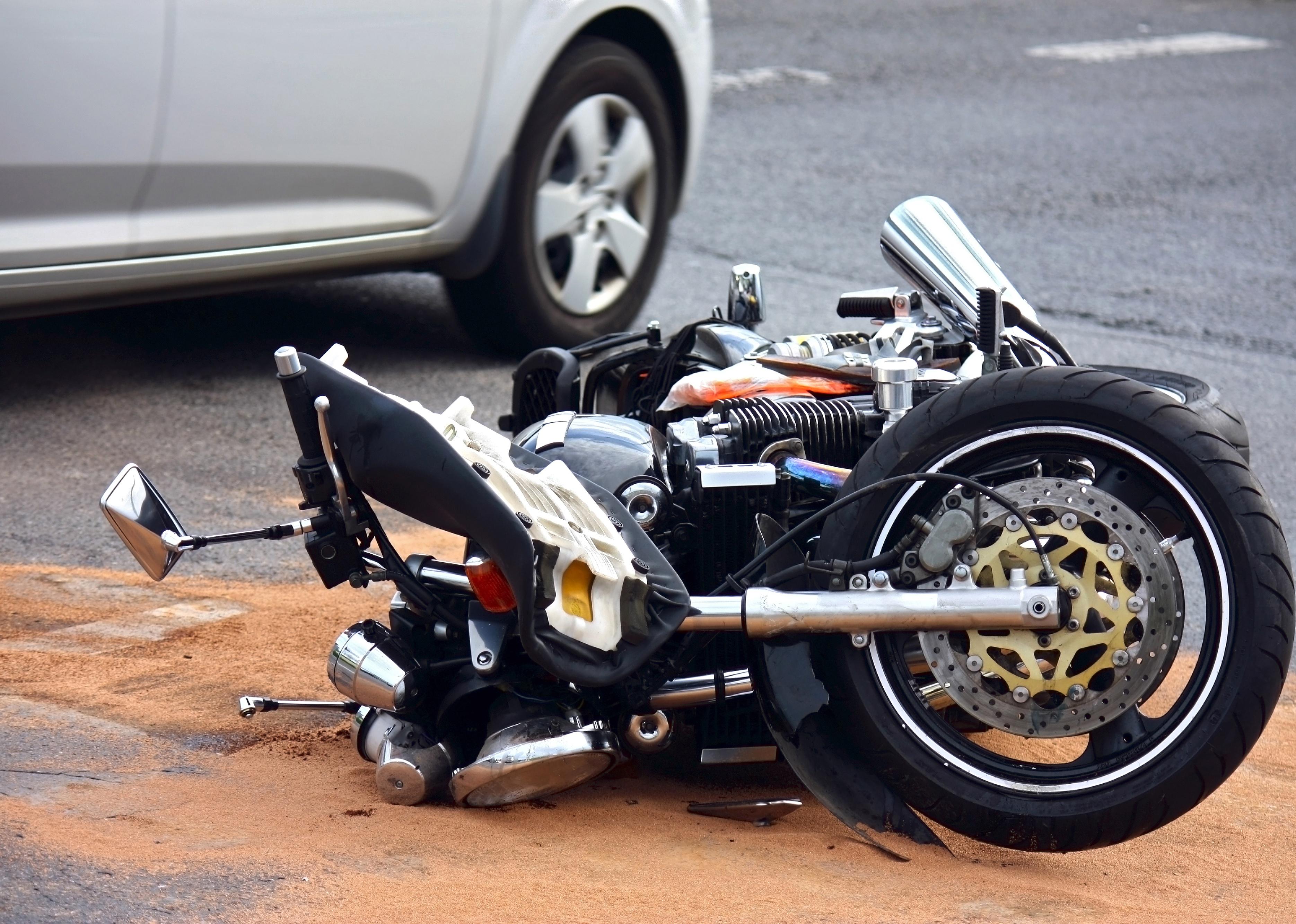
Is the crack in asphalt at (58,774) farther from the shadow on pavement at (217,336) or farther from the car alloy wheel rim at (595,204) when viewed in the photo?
the car alloy wheel rim at (595,204)

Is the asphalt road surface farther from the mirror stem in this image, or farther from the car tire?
the mirror stem

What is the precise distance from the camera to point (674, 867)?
2943mm

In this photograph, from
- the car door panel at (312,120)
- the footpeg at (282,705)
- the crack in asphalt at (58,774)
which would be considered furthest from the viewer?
the car door panel at (312,120)

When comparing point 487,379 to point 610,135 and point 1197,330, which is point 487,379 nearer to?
point 610,135

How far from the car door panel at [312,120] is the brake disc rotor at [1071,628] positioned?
312 centimetres

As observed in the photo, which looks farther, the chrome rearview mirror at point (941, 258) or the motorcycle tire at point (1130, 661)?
the chrome rearview mirror at point (941, 258)

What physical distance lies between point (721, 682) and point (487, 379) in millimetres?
3086

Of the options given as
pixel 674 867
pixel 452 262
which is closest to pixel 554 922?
pixel 674 867

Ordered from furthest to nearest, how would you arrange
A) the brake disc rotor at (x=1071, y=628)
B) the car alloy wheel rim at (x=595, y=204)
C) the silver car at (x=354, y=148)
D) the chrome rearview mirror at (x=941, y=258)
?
the car alloy wheel rim at (x=595, y=204) → the silver car at (x=354, y=148) → the chrome rearview mirror at (x=941, y=258) → the brake disc rotor at (x=1071, y=628)

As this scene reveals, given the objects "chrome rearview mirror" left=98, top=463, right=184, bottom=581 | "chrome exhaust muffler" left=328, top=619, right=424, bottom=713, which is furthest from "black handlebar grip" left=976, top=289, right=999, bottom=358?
"chrome rearview mirror" left=98, top=463, right=184, bottom=581

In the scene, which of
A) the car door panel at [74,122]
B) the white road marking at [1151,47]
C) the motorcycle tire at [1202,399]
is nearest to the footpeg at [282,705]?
the motorcycle tire at [1202,399]

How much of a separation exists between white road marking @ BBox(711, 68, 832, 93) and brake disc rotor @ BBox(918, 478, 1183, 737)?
934 centimetres

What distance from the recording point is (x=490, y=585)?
3.05m

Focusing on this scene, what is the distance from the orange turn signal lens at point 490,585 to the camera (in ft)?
9.94
